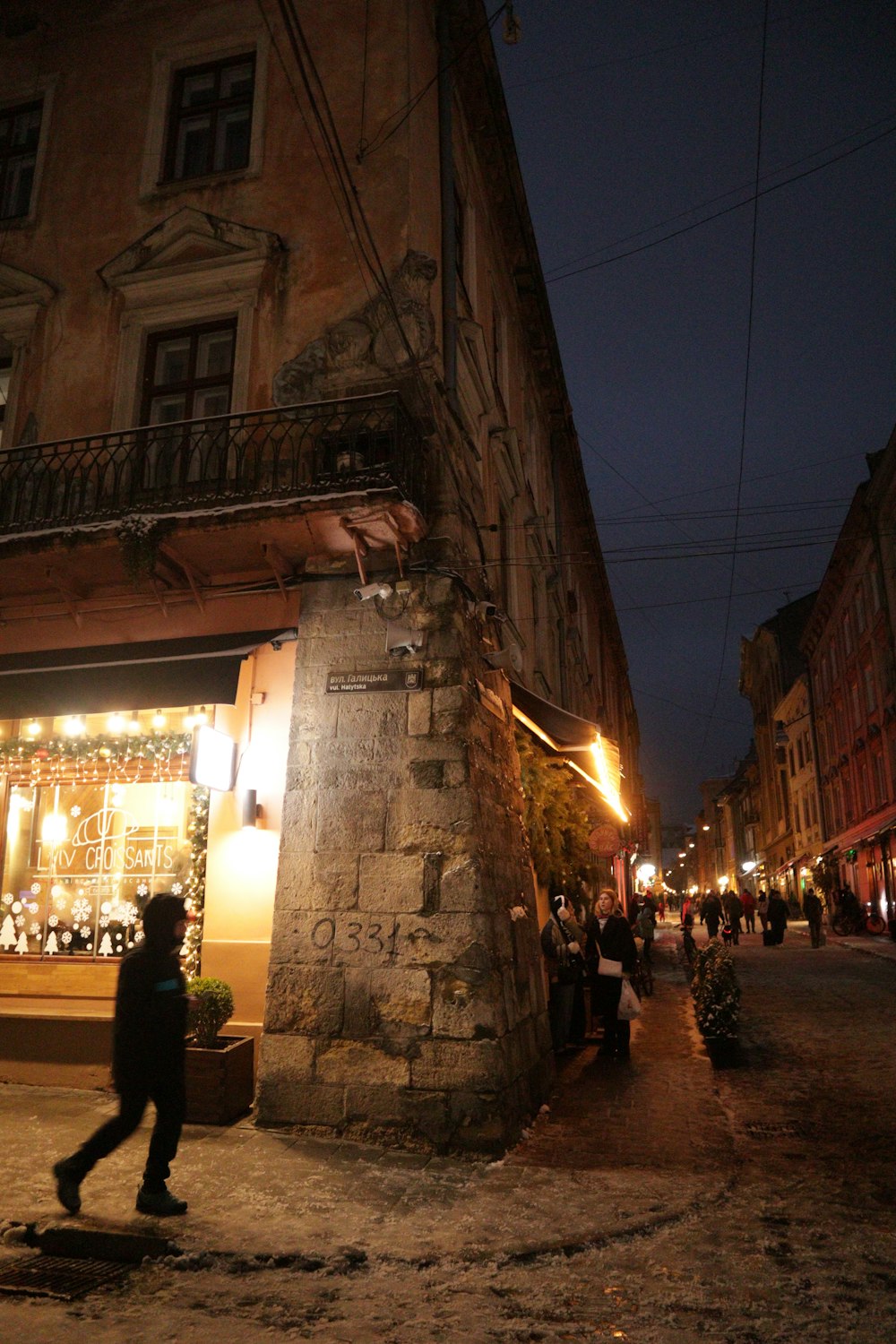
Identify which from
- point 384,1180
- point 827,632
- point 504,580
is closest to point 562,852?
point 504,580

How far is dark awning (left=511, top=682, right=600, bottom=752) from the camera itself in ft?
34.1

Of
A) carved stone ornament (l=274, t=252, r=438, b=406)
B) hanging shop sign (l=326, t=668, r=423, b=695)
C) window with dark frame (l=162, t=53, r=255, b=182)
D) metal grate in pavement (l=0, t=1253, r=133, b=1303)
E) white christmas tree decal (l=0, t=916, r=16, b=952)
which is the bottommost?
metal grate in pavement (l=0, t=1253, r=133, b=1303)

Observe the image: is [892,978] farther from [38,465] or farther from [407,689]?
[38,465]

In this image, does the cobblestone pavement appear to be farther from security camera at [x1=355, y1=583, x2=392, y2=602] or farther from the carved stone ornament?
the carved stone ornament

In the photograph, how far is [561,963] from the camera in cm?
1018

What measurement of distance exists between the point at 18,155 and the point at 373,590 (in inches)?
327

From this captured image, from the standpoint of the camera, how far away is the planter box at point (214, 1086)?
6.93 meters

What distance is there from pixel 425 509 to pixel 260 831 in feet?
11.2

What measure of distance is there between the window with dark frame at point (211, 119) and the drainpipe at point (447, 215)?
7.54 ft

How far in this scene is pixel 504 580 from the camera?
1278cm

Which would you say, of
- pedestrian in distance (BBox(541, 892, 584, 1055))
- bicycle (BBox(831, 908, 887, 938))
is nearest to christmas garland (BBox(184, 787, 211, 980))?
pedestrian in distance (BBox(541, 892, 584, 1055))

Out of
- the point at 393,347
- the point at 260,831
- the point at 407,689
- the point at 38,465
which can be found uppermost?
the point at 393,347

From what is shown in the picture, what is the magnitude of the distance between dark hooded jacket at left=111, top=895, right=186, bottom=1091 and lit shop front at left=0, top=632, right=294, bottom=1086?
241 centimetres

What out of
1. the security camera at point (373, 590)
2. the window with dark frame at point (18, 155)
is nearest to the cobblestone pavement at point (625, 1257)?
the security camera at point (373, 590)
